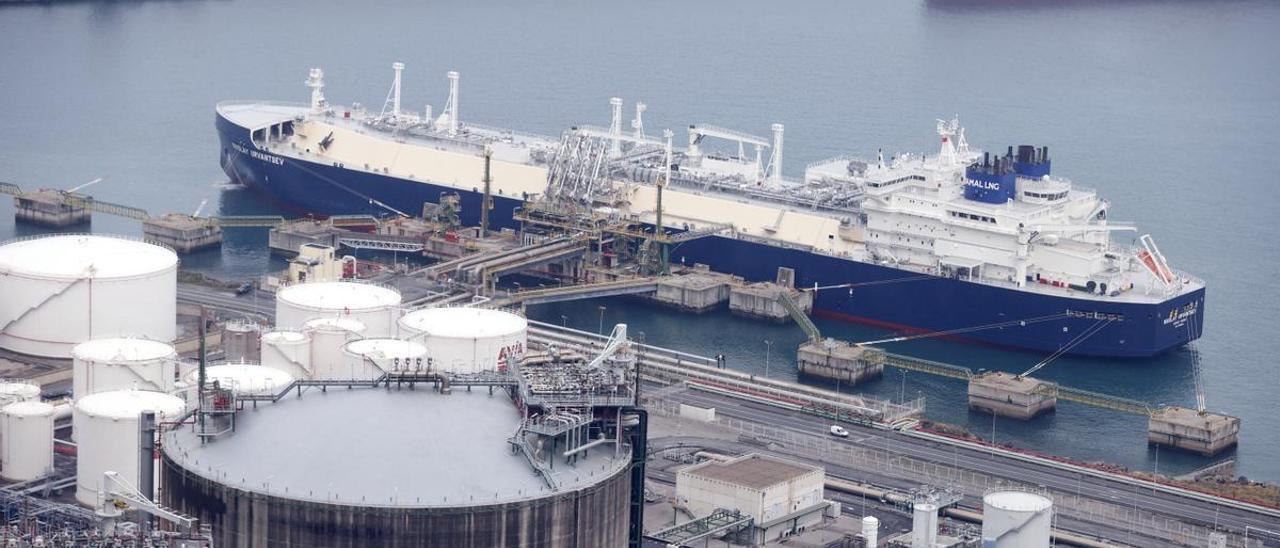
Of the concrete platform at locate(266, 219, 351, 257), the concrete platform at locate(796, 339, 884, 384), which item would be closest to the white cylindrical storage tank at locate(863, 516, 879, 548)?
the concrete platform at locate(796, 339, 884, 384)

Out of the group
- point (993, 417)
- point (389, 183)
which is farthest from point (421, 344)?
A: point (389, 183)

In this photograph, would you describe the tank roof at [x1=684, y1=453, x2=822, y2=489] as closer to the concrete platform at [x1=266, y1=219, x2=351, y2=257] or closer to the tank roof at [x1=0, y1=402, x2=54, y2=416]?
the tank roof at [x1=0, y1=402, x2=54, y2=416]

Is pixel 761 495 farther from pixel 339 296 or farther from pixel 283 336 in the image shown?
pixel 339 296

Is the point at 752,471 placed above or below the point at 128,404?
below

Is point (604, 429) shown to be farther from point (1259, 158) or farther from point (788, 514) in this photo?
point (1259, 158)

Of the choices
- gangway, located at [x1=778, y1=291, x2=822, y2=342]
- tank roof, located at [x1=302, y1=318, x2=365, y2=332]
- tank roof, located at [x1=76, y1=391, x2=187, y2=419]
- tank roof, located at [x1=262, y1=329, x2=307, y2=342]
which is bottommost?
gangway, located at [x1=778, y1=291, x2=822, y2=342]

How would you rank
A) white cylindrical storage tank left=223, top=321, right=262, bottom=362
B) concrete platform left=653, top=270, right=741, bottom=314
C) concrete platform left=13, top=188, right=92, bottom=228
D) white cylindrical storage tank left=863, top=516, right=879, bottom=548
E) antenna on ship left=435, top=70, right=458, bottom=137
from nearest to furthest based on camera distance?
white cylindrical storage tank left=863, top=516, right=879, bottom=548 < white cylindrical storage tank left=223, top=321, right=262, bottom=362 < concrete platform left=653, top=270, right=741, bottom=314 < concrete platform left=13, top=188, right=92, bottom=228 < antenna on ship left=435, top=70, right=458, bottom=137

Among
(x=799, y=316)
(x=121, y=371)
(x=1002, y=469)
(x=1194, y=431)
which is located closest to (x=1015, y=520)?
(x=1002, y=469)
